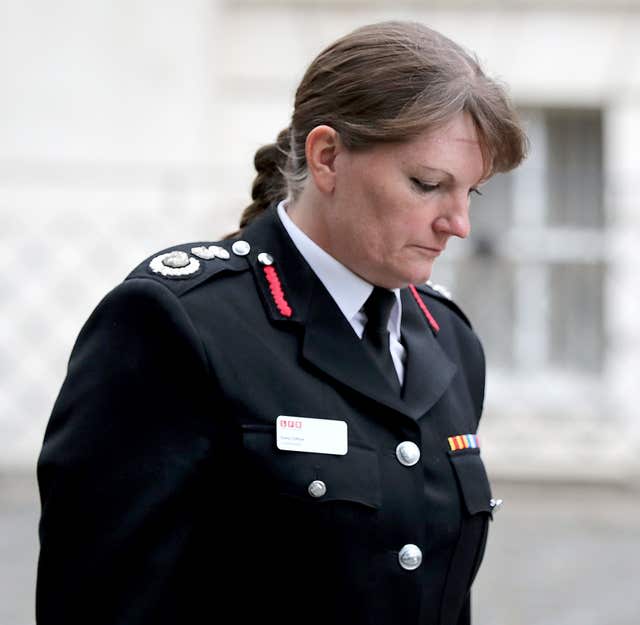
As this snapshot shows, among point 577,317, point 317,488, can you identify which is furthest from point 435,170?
point 577,317

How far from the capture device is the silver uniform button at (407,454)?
5.91 feet

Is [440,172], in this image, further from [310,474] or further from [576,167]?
[576,167]

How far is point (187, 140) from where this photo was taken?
668cm

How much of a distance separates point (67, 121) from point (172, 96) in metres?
0.56

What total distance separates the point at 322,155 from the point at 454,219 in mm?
201

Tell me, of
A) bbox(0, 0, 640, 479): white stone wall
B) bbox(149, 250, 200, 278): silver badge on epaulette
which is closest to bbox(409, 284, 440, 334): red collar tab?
bbox(149, 250, 200, 278): silver badge on epaulette

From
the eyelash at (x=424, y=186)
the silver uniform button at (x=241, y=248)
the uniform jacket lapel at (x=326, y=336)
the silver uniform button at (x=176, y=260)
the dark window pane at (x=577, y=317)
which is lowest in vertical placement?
the uniform jacket lapel at (x=326, y=336)

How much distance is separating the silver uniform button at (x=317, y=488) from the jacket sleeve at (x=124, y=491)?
0.15 meters

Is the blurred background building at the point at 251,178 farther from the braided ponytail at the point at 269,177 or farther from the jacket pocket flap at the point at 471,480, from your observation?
→ the jacket pocket flap at the point at 471,480

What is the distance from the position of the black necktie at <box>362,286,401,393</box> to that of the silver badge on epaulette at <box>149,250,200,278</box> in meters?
0.26

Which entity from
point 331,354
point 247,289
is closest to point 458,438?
point 331,354

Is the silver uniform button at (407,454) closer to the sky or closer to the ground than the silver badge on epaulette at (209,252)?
closer to the ground

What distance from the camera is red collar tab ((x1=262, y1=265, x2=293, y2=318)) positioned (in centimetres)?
182

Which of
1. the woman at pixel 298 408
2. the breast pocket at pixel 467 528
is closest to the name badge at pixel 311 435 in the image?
the woman at pixel 298 408
